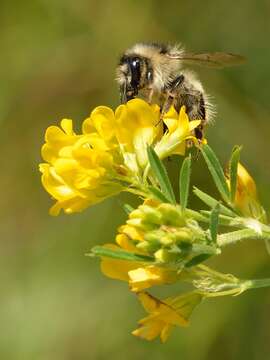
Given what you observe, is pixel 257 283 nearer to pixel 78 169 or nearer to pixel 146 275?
pixel 146 275

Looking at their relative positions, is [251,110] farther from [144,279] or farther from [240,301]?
[144,279]

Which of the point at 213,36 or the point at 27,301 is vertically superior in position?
the point at 213,36

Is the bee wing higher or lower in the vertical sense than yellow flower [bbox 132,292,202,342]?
higher

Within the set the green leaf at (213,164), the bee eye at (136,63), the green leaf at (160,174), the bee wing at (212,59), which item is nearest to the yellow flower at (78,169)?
the green leaf at (160,174)

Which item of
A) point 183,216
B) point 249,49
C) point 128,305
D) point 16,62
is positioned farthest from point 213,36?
point 183,216

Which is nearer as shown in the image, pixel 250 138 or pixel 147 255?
pixel 147 255

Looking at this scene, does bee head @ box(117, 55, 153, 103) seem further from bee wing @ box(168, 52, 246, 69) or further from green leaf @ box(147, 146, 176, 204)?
green leaf @ box(147, 146, 176, 204)

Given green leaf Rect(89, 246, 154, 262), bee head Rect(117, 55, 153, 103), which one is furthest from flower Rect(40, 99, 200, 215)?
bee head Rect(117, 55, 153, 103)
